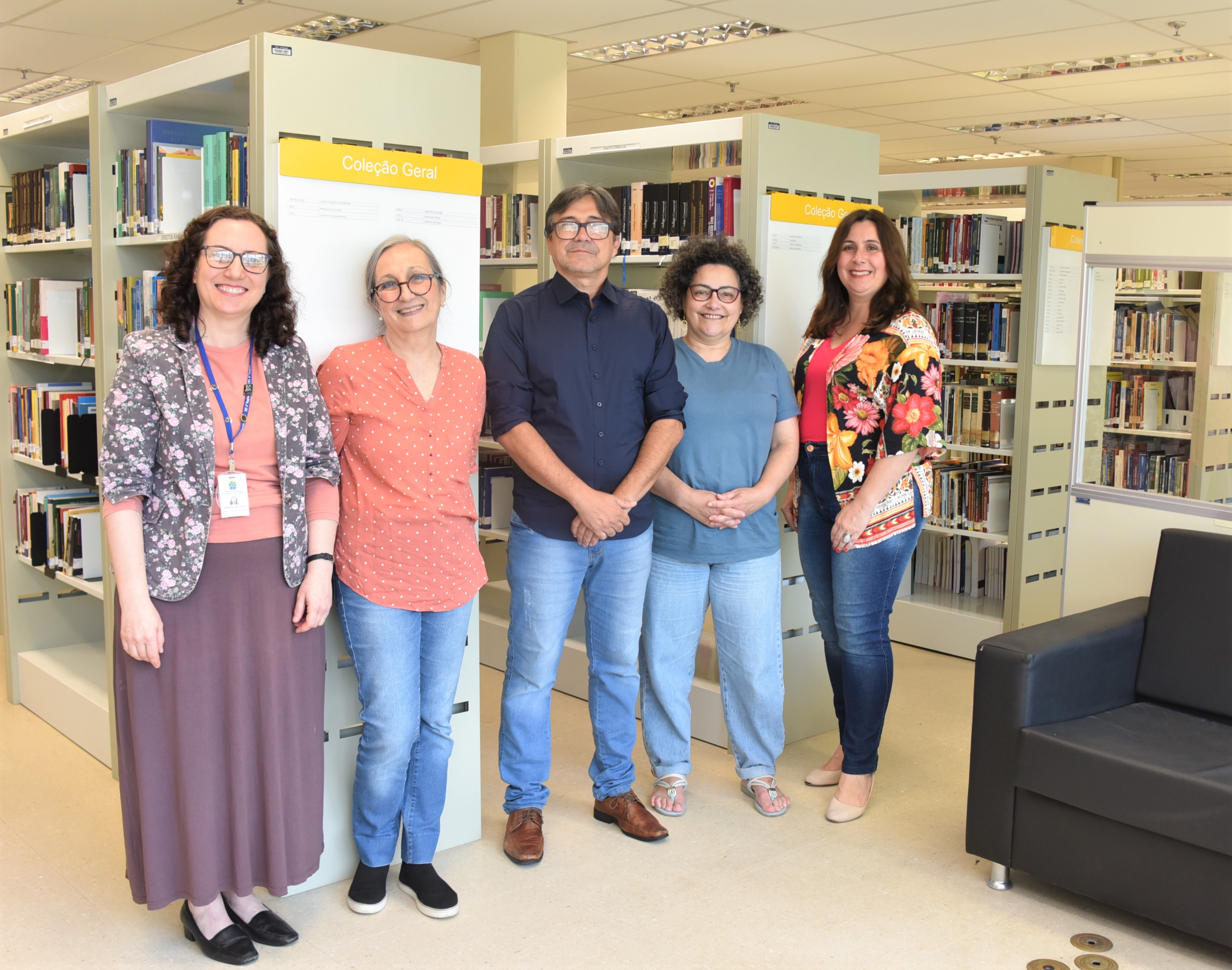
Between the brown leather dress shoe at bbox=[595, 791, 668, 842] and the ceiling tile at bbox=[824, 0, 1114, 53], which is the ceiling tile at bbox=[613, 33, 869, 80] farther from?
the brown leather dress shoe at bbox=[595, 791, 668, 842]

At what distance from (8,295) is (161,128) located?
1362 millimetres

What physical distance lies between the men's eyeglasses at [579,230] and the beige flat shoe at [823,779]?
184 cm

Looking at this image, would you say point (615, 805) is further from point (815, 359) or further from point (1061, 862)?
point (815, 359)

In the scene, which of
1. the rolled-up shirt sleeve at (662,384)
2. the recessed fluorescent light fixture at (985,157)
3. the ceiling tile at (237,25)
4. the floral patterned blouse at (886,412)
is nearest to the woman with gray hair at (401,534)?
the rolled-up shirt sleeve at (662,384)

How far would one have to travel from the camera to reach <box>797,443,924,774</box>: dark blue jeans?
322 cm

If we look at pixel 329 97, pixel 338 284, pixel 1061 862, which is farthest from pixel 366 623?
pixel 1061 862

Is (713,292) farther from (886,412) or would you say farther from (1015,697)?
(1015,697)

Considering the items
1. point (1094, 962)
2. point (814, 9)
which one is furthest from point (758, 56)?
point (1094, 962)

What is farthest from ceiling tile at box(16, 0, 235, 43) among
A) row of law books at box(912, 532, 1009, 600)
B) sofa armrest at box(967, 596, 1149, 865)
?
sofa armrest at box(967, 596, 1149, 865)

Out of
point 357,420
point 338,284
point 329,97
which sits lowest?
point 357,420

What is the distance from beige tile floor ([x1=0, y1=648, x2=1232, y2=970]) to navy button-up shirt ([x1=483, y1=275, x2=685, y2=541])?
919 millimetres

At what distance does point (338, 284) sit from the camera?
272 centimetres

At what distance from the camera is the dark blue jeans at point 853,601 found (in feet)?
10.6

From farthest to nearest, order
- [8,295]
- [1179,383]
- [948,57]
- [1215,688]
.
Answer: [948,57] < [8,295] < [1179,383] < [1215,688]
